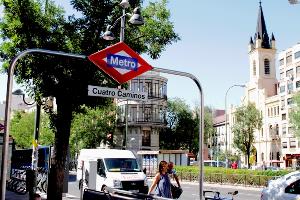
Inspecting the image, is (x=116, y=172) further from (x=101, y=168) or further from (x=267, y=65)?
(x=267, y=65)

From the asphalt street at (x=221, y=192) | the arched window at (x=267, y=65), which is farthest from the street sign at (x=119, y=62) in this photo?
the arched window at (x=267, y=65)

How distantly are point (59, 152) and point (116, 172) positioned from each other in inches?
193

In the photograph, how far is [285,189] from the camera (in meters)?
10.4

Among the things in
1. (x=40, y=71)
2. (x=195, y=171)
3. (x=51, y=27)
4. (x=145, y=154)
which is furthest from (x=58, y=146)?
(x=145, y=154)

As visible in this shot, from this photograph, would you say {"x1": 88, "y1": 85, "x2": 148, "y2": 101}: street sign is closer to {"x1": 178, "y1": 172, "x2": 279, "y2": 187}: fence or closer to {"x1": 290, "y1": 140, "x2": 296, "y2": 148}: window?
{"x1": 178, "y1": 172, "x2": 279, "y2": 187}: fence

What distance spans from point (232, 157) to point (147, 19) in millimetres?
60137

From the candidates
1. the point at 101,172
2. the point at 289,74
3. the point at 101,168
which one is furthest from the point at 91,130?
the point at 101,172

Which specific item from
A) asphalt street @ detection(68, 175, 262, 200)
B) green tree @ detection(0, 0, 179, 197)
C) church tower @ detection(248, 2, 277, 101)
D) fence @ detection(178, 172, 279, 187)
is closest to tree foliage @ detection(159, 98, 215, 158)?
church tower @ detection(248, 2, 277, 101)

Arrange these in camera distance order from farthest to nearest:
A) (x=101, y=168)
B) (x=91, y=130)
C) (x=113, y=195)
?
1. (x=91, y=130)
2. (x=101, y=168)
3. (x=113, y=195)

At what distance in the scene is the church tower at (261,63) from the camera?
307 feet

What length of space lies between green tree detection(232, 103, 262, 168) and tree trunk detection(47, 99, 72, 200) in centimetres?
5256

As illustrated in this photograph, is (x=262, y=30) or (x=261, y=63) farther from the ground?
(x=262, y=30)

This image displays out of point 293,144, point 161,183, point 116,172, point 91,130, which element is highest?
point 91,130

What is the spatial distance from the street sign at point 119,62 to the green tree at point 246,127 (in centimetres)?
6025
